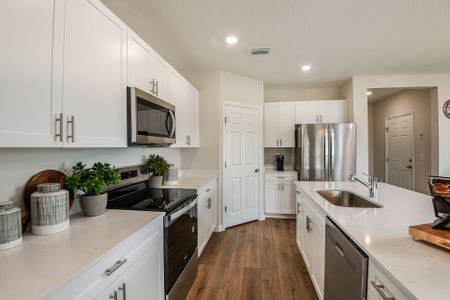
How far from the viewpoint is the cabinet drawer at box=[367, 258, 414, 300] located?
0.79 metres

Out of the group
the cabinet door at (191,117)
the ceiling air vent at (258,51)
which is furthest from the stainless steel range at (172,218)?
the ceiling air vent at (258,51)

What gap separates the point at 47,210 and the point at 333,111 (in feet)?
14.1

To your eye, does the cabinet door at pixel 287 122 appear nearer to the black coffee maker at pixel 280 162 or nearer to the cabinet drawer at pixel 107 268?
the black coffee maker at pixel 280 162

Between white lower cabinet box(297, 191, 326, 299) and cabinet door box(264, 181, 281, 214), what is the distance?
1.63 meters

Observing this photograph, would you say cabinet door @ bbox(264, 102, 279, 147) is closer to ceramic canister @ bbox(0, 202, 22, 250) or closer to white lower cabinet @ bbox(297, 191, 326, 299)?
white lower cabinet @ bbox(297, 191, 326, 299)

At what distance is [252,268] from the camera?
2.40 meters

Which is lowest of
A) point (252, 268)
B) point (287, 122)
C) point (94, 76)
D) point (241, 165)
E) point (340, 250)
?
point (252, 268)

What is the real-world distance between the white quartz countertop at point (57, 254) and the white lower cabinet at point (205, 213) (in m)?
1.21

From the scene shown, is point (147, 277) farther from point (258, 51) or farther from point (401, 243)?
point (258, 51)

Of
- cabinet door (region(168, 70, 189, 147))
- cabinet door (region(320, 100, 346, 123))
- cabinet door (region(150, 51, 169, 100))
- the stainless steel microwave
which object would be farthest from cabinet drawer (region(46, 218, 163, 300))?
cabinet door (region(320, 100, 346, 123))

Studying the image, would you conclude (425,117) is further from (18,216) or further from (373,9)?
(18,216)

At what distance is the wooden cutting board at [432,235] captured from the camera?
902 mm

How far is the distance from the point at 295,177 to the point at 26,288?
152 inches

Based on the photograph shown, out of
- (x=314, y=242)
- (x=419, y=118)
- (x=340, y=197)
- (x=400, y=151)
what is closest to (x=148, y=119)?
(x=314, y=242)
